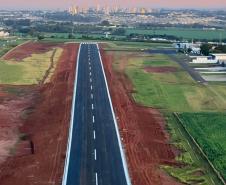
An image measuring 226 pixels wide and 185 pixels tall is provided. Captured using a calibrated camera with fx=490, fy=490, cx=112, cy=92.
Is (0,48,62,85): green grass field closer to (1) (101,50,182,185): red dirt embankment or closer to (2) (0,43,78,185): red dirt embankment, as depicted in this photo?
(2) (0,43,78,185): red dirt embankment

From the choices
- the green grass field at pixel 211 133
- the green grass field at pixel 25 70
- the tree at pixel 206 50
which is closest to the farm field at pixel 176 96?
the green grass field at pixel 211 133

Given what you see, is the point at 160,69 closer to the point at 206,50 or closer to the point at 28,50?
the point at 206,50

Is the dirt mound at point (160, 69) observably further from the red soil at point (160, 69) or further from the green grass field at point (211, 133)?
the green grass field at point (211, 133)

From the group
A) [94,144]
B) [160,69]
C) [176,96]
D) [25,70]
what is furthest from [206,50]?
[94,144]

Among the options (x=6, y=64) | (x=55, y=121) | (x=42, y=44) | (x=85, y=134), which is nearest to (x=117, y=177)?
(x=85, y=134)

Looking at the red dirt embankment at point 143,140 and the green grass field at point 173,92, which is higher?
the red dirt embankment at point 143,140

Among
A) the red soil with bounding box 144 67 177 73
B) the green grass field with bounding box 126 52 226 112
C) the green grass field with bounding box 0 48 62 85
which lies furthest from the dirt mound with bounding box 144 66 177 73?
the green grass field with bounding box 0 48 62 85
